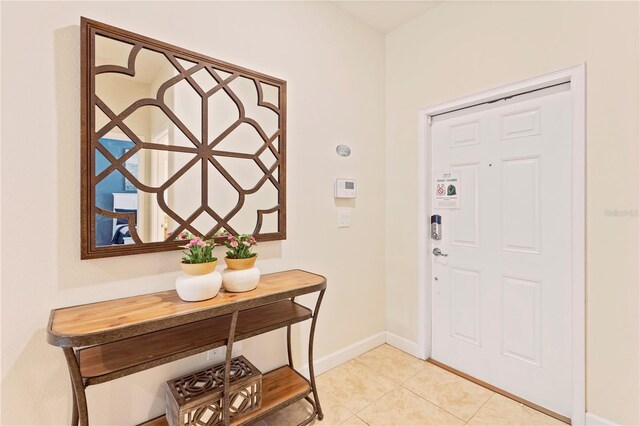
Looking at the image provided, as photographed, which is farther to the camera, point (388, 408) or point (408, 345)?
point (408, 345)

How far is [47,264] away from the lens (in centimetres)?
129

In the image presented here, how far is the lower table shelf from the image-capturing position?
151cm

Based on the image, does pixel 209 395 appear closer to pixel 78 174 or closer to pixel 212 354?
pixel 212 354

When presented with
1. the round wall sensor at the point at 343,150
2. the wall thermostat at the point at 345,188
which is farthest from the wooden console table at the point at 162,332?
the round wall sensor at the point at 343,150

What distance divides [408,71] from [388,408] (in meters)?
2.58

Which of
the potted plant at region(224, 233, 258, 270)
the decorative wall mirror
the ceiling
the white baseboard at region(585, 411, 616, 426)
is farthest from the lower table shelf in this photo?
the ceiling

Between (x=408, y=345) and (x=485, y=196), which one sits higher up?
(x=485, y=196)

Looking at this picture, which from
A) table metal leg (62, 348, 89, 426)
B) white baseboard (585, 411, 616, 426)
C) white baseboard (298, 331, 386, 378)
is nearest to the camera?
table metal leg (62, 348, 89, 426)

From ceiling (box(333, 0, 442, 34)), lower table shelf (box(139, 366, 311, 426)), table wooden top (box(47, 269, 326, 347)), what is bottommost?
lower table shelf (box(139, 366, 311, 426))

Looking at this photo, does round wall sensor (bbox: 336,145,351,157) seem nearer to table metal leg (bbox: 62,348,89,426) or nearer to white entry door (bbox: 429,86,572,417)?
white entry door (bbox: 429,86,572,417)

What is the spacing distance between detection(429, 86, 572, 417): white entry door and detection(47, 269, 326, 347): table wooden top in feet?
4.40

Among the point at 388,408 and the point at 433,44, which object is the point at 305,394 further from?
the point at 433,44

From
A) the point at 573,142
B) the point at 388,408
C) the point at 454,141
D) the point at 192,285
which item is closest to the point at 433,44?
the point at 454,141

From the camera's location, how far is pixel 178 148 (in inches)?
61.7
